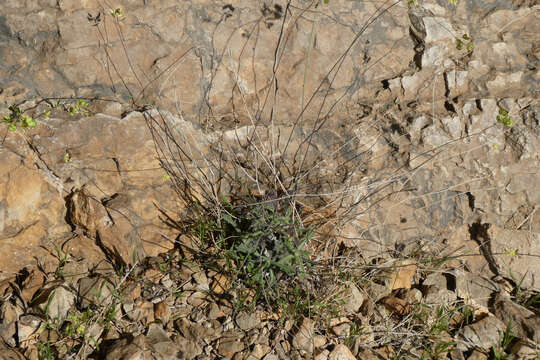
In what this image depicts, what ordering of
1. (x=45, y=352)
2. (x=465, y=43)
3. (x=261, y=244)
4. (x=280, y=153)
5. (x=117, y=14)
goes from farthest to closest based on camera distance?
(x=465, y=43) < (x=280, y=153) < (x=117, y=14) < (x=261, y=244) < (x=45, y=352)

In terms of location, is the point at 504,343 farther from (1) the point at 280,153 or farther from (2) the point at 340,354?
(1) the point at 280,153

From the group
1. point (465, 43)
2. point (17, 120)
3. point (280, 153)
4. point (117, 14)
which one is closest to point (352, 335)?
point (280, 153)

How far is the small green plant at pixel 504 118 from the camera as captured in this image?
247 cm

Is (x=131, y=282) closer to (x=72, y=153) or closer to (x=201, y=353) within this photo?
(x=201, y=353)

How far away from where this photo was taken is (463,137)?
2.61 metres

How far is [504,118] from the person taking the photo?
2.47 meters

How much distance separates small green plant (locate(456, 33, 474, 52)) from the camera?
267 cm

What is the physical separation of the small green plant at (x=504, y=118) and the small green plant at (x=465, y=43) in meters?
0.40

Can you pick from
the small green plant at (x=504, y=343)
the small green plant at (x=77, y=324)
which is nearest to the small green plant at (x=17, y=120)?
the small green plant at (x=77, y=324)

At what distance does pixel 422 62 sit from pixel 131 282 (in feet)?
6.84

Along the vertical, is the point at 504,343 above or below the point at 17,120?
below

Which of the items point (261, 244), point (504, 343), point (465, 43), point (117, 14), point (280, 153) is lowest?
point (504, 343)

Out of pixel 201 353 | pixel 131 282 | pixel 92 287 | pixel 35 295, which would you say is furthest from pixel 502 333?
pixel 35 295

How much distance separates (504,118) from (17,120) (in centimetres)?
257
